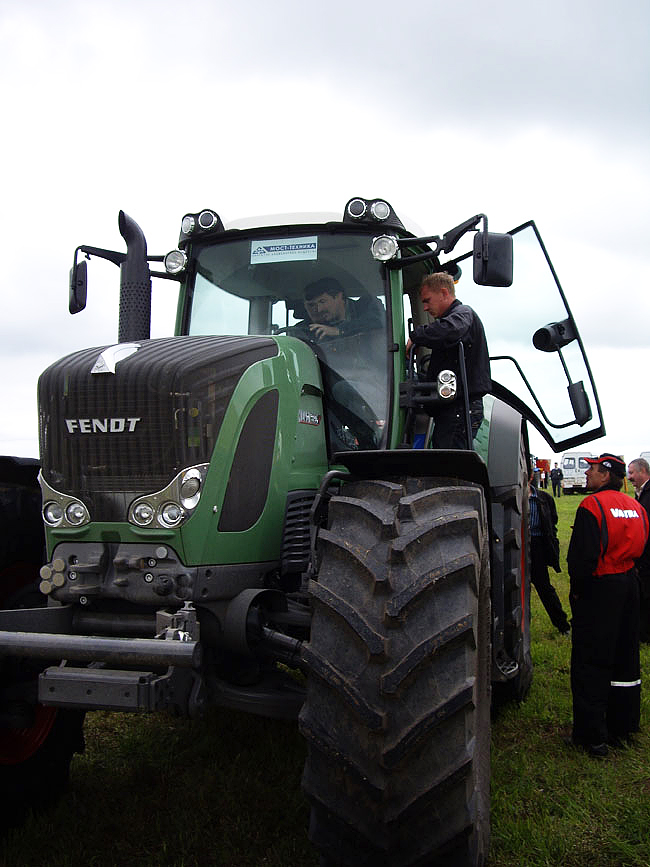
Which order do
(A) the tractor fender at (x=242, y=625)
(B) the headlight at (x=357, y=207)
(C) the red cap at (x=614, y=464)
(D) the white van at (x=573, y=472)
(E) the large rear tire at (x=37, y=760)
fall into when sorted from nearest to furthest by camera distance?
(A) the tractor fender at (x=242, y=625), (E) the large rear tire at (x=37, y=760), (B) the headlight at (x=357, y=207), (C) the red cap at (x=614, y=464), (D) the white van at (x=573, y=472)

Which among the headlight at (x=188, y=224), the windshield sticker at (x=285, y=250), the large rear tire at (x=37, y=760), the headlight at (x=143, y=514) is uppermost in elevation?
the headlight at (x=188, y=224)

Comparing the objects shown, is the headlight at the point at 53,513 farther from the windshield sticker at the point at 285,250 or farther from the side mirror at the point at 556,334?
the side mirror at the point at 556,334

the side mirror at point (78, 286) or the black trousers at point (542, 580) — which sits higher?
the side mirror at point (78, 286)

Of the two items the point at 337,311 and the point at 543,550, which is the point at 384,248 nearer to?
the point at 337,311

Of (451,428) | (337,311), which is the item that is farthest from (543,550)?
(337,311)

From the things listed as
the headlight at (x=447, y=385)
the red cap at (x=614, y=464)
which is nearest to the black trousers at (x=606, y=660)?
the red cap at (x=614, y=464)

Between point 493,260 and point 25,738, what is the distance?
318 cm

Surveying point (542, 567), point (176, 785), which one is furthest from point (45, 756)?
point (542, 567)

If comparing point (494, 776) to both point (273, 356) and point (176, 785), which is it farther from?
point (273, 356)

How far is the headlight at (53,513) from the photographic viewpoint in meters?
3.32

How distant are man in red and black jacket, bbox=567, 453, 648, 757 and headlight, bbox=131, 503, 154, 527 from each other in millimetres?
2951

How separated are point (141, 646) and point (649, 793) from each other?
2796 mm

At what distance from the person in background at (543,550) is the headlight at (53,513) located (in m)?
4.89

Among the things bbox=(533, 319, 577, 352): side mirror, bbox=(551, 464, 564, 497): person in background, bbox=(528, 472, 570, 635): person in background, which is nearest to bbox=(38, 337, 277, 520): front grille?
bbox=(533, 319, 577, 352): side mirror
